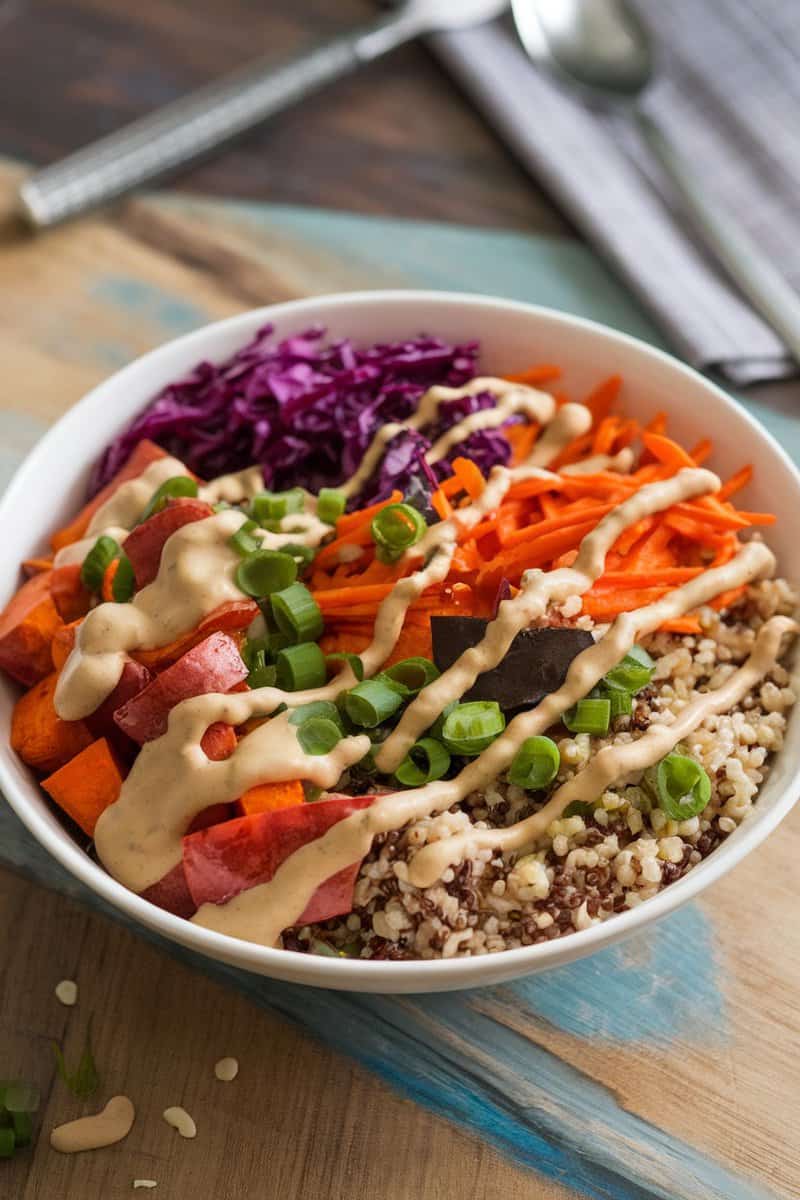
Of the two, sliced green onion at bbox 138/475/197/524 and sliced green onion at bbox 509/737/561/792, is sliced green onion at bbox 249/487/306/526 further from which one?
sliced green onion at bbox 509/737/561/792

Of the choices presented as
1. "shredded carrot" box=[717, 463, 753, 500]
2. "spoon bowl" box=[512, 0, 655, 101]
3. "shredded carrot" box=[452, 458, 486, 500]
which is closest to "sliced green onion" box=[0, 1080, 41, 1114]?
"shredded carrot" box=[452, 458, 486, 500]

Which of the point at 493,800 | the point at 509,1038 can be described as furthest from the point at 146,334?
the point at 509,1038

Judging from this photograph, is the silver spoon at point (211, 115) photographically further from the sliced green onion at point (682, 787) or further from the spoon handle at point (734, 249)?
the sliced green onion at point (682, 787)

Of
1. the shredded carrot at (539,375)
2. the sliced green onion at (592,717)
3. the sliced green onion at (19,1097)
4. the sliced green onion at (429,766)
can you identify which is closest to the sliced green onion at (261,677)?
the sliced green onion at (429,766)

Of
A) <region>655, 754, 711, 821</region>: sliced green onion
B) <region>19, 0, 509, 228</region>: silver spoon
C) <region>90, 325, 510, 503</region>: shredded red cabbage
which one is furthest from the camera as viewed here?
<region>19, 0, 509, 228</region>: silver spoon

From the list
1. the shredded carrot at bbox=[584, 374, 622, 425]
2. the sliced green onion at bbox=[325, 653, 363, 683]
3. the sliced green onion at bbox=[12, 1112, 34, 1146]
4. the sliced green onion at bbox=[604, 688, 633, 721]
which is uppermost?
the sliced green onion at bbox=[325, 653, 363, 683]

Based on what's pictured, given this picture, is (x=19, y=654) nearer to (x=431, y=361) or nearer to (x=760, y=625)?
(x=431, y=361)
